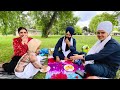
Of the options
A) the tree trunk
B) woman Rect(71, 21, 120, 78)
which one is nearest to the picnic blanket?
woman Rect(71, 21, 120, 78)

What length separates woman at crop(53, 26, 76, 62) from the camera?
3838mm

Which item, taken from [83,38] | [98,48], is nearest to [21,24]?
[83,38]

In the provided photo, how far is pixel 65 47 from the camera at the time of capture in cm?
393

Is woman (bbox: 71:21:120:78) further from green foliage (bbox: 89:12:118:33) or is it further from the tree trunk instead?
the tree trunk

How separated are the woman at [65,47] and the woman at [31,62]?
263 mm

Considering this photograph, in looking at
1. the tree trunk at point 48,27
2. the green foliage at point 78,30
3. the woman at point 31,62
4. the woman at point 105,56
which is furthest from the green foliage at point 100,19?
the woman at point 31,62

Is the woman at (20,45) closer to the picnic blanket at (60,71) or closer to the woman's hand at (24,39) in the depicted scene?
the woman's hand at (24,39)

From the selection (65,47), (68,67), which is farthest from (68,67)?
(65,47)

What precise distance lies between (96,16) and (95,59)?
24.6 inches

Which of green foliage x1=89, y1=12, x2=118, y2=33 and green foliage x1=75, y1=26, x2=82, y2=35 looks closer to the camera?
green foliage x1=89, y1=12, x2=118, y2=33

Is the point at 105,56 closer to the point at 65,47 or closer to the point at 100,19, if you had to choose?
the point at 100,19

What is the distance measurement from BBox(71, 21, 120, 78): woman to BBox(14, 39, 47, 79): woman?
63cm
